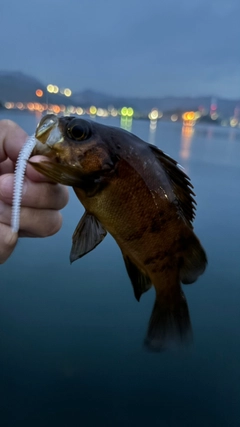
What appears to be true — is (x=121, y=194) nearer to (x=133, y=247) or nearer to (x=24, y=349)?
(x=133, y=247)

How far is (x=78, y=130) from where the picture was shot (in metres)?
0.90

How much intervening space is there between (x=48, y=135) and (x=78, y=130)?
0.08 metres

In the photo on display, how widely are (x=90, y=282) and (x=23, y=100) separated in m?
2.04

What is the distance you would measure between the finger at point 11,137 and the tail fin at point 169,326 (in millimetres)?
743

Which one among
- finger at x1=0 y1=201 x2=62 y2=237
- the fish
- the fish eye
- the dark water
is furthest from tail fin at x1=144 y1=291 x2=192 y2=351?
the dark water

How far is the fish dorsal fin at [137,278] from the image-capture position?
1.05 metres

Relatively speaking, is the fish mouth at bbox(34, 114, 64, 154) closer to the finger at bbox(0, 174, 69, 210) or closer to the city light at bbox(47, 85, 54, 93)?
the finger at bbox(0, 174, 69, 210)

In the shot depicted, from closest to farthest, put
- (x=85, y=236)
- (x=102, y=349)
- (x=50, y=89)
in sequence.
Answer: (x=85, y=236), (x=50, y=89), (x=102, y=349)

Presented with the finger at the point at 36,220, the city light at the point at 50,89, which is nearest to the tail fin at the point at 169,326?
the finger at the point at 36,220

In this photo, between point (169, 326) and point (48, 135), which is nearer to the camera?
point (48, 135)

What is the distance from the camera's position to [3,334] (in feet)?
10.1

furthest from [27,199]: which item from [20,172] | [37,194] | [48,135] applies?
[48,135]

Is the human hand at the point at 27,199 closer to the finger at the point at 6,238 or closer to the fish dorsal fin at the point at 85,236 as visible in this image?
the finger at the point at 6,238

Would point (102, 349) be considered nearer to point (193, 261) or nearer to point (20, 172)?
point (193, 261)
